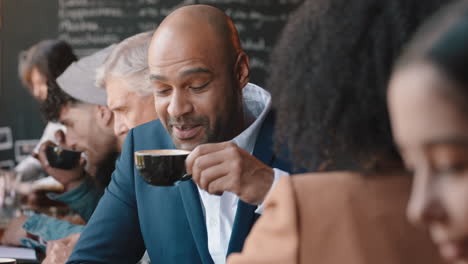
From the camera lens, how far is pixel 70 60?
345 cm

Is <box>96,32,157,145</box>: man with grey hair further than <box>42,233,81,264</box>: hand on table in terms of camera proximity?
Yes

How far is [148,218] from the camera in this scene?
192 cm

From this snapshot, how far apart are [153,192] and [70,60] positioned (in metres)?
1.73

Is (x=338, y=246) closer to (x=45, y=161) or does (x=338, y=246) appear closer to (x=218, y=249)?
(x=218, y=249)

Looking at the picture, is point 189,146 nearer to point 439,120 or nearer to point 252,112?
point 252,112

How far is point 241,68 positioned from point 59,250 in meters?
0.90

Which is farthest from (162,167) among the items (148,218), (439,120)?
(439,120)

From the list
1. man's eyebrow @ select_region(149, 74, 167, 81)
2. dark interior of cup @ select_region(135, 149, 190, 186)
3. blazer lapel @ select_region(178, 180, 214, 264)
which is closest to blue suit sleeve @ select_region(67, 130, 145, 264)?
blazer lapel @ select_region(178, 180, 214, 264)

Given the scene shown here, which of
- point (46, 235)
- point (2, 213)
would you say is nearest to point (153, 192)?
point (46, 235)

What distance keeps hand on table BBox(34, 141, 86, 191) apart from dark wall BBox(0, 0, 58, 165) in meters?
0.82

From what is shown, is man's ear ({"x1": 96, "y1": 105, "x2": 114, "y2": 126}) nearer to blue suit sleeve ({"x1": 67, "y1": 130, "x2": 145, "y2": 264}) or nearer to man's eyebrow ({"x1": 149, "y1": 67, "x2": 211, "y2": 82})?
blue suit sleeve ({"x1": 67, "y1": 130, "x2": 145, "y2": 264})

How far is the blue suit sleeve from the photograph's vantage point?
1.90m

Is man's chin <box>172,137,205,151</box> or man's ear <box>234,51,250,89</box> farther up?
man's ear <box>234,51,250,89</box>

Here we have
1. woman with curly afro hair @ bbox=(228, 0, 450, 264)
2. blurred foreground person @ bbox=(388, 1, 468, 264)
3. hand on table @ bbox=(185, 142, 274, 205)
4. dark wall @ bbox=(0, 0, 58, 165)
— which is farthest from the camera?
dark wall @ bbox=(0, 0, 58, 165)
